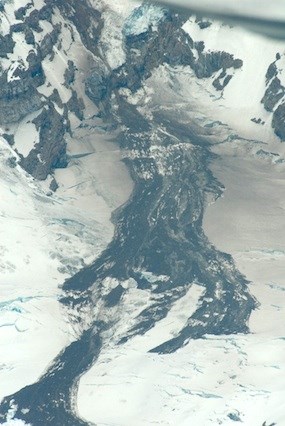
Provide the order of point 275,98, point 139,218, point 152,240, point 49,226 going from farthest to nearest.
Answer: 1. point 275,98
2. point 139,218
3. point 152,240
4. point 49,226

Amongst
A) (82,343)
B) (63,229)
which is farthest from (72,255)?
(82,343)

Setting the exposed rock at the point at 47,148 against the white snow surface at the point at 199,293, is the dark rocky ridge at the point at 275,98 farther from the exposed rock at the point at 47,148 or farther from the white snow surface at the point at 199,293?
the exposed rock at the point at 47,148

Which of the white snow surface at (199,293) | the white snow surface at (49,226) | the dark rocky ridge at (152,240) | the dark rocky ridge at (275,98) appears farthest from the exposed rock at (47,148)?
the dark rocky ridge at (275,98)

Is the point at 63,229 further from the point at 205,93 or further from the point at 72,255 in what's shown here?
the point at 205,93

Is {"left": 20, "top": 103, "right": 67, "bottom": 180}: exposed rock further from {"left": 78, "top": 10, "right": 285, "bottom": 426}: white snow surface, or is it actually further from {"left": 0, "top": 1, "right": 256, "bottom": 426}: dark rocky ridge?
{"left": 78, "top": 10, "right": 285, "bottom": 426}: white snow surface

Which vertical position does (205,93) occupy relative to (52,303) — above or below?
above

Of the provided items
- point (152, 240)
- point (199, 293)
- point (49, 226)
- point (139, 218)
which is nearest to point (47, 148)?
point (139, 218)

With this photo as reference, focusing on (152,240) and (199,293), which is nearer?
(199,293)

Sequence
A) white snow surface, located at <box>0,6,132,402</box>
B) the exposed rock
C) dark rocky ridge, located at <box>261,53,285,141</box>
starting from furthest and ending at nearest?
dark rocky ridge, located at <box>261,53,285,141</box>, the exposed rock, white snow surface, located at <box>0,6,132,402</box>

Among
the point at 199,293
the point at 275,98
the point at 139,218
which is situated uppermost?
the point at 275,98

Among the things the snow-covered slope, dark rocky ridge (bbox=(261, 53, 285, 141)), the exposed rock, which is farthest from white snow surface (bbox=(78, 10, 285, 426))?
the exposed rock

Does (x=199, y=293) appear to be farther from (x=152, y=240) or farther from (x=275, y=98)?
(x=275, y=98)
